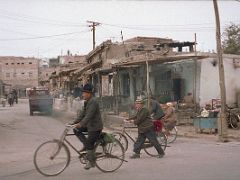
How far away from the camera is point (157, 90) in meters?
27.8

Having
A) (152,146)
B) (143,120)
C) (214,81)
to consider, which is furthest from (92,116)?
(214,81)

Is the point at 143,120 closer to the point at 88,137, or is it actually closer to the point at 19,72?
the point at 88,137

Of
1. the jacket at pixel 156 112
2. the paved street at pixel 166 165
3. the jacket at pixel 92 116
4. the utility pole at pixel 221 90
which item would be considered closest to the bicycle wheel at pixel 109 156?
the paved street at pixel 166 165

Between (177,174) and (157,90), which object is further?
(157,90)

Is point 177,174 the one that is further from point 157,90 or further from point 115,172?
point 157,90

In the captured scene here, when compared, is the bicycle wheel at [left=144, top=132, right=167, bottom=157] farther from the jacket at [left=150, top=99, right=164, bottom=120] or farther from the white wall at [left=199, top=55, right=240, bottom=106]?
the white wall at [left=199, top=55, right=240, bottom=106]

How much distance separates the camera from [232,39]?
4022cm

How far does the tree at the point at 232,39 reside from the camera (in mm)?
39125

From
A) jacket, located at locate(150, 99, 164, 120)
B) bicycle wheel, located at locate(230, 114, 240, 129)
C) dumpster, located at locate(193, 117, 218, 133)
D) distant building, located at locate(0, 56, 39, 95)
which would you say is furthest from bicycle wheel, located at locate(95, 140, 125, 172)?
distant building, located at locate(0, 56, 39, 95)

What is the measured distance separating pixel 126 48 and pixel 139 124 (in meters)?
27.5

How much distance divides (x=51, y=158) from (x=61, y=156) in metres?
0.26

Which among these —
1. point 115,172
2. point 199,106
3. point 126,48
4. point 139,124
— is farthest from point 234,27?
point 115,172

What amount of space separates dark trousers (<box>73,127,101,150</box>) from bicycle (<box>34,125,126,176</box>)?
0.41ft

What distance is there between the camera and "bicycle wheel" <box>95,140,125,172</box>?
9.52 m
